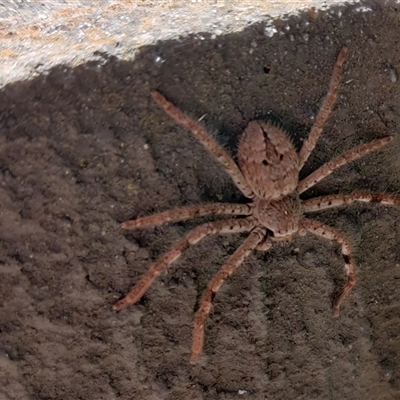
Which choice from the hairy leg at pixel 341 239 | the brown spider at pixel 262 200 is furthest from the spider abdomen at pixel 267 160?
the hairy leg at pixel 341 239

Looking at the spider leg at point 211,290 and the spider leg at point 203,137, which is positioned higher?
the spider leg at point 203,137

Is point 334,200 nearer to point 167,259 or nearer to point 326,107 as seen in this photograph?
point 326,107

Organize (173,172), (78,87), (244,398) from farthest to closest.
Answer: (244,398) < (173,172) < (78,87)

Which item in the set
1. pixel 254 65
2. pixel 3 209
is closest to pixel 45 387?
pixel 3 209

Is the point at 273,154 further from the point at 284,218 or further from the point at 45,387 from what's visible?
the point at 45,387

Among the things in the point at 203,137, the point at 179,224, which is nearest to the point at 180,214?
the point at 179,224

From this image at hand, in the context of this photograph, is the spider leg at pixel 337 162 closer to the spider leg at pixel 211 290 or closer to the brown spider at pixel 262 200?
the brown spider at pixel 262 200
